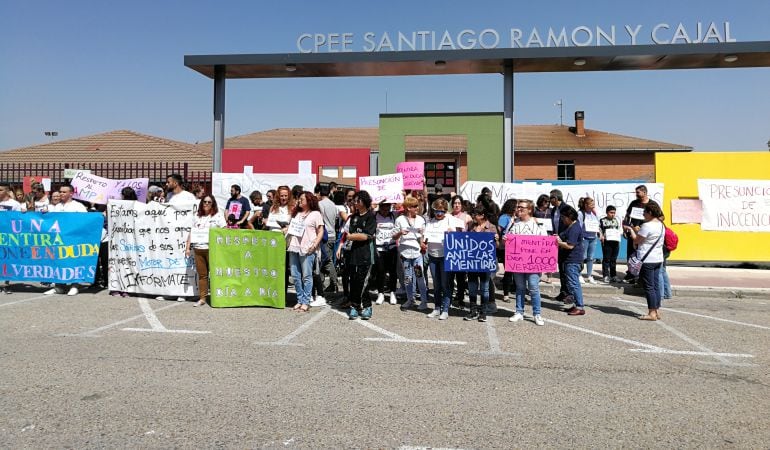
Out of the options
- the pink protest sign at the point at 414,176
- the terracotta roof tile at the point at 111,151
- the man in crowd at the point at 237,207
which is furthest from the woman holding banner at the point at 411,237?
the terracotta roof tile at the point at 111,151

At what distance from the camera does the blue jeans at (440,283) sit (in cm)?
742

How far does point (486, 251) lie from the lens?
711 centimetres

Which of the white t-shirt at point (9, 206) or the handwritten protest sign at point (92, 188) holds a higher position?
the handwritten protest sign at point (92, 188)

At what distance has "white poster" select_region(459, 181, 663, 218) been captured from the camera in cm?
1330

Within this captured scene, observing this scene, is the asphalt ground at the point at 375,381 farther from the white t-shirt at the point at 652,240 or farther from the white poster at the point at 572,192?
the white poster at the point at 572,192

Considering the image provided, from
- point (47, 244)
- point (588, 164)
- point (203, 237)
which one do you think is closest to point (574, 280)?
point (203, 237)

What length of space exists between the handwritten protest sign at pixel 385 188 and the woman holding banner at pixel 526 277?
286 cm

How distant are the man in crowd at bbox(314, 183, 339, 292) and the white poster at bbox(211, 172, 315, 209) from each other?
512cm

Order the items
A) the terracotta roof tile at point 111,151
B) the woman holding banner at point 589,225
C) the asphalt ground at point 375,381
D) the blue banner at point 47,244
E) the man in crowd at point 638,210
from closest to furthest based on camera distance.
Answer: the asphalt ground at point 375,381, the blue banner at point 47,244, the man in crowd at point 638,210, the woman holding banner at point 589,225, the terracotta roof tile at point 111,151

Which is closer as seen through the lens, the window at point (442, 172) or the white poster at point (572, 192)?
the white poster at point (572, 192)

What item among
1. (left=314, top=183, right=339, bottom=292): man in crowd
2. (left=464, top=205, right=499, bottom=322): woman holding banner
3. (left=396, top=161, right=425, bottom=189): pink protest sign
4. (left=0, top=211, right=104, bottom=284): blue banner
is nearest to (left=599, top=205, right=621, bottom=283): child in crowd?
(left=396, top=161, right=425, bottom=189): pink protest sign

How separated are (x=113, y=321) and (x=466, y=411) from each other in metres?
5.10

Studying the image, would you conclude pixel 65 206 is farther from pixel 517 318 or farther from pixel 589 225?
pixel 589 225

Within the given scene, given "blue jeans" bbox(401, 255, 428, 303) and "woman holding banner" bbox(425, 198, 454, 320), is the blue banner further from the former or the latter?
"woman holding banner" bbox(425, 198, 454, 320)
